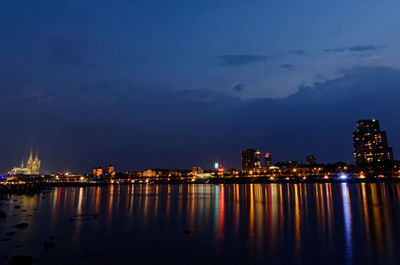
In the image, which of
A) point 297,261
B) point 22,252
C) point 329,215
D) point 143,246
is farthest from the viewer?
point 329,215

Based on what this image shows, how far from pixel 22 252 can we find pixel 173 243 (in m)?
12.1

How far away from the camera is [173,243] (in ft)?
85.9

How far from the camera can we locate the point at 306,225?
3366 cm

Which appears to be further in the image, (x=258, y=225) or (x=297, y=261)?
(x=258, y=225)

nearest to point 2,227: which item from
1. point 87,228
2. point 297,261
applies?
point 87,228

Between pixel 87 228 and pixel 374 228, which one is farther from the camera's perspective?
pixel 87 228

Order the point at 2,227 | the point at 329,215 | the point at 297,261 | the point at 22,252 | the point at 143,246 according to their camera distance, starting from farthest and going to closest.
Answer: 1. the point at 329,215
2. the point at 2,227
3. the point at 143,246
4. the point at 22,252
5. the point at 297,261

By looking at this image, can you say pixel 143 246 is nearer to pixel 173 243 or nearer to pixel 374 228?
pixel 173 243

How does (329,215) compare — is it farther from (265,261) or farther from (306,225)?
(265,261)

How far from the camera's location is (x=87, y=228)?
110ft

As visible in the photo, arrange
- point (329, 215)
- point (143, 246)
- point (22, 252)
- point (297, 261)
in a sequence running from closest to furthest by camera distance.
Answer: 1. point (297, 261)
2. point (22, 252)
3. point (143, 246)
4. point (329, 215)

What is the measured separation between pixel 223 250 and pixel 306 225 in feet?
47.7

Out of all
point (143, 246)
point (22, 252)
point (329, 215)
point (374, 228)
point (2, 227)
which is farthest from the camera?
point (329, 215)

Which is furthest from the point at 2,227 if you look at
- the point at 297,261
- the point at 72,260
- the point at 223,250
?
the point at 297,261
